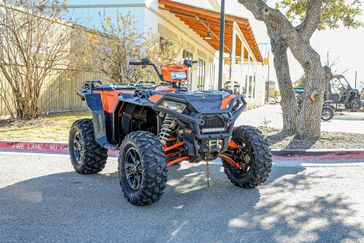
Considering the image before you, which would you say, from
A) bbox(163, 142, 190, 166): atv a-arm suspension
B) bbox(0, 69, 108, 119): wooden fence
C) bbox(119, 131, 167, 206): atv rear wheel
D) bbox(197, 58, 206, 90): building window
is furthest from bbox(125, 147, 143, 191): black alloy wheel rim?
bbox(197, 58, 206, 90): building window

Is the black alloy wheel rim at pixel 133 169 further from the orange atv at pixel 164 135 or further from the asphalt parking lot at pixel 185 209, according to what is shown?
the asphalt parking lot at pixel 185 209

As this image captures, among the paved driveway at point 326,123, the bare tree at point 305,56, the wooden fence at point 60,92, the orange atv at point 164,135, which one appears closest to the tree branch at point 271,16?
the bare tree at point 305,56

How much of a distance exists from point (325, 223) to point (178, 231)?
1.40 meters

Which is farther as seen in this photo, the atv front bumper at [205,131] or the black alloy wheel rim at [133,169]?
the black alloy wheel rim at [133,169]

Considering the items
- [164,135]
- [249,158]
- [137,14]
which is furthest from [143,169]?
[137,14]

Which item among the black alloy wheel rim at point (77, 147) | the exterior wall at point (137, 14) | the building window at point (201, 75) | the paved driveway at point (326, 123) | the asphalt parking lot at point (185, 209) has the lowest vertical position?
the asphalt parking lot at point (185, 209)

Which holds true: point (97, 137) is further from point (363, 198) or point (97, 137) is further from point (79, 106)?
point (79, 106)

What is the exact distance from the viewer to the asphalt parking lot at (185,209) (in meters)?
3.57

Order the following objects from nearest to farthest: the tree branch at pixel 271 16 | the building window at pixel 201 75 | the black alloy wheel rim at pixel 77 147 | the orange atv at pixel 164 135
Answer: the orange atv at pixel 164 135 < the black alloy wheel rim at pixel 77 147 < the tree branch at pixel 271 16 < the building window at pixel 201 75

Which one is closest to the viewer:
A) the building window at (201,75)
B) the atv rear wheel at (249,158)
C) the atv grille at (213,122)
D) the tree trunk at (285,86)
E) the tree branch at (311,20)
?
the atv grille at (213,122)

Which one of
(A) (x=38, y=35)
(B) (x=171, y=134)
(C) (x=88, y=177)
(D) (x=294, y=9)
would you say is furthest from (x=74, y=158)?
(D) (x=294, y=9)

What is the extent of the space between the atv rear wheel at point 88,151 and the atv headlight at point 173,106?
1.70 metres

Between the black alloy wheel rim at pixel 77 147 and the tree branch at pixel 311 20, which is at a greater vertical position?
the tree branch at pixel 311 20

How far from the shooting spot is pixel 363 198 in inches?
190
